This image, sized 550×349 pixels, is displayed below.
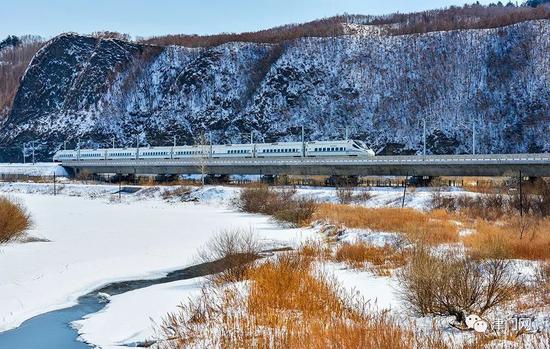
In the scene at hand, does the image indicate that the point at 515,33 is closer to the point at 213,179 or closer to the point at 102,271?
the point at 213,179

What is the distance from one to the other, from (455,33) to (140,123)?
72088 millimetres

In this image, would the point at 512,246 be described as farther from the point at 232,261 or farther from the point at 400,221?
the point at 400,221

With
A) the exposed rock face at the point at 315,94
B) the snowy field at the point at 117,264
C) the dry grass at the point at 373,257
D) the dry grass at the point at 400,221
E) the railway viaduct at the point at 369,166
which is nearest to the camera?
the snowy field at the point at 117,264

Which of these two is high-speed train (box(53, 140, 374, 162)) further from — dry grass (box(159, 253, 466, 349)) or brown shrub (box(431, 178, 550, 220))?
dry grass (box(159, 253, 466, 349))

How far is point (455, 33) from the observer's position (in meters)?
118

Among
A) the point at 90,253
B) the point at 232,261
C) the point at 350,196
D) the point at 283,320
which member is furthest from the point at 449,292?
the point at 350,196

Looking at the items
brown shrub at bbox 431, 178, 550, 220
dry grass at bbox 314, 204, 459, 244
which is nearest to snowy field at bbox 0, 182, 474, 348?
dry grass at bbox 314, 204, 459, 244

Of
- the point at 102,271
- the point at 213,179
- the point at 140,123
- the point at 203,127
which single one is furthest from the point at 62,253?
the point at 140,123

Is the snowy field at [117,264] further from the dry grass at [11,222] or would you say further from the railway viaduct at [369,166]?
the railway viaduct at [369,166]

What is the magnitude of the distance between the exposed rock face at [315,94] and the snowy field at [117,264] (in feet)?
230

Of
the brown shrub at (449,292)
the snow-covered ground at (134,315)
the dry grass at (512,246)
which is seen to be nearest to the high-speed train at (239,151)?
the dry grass at (512,246)

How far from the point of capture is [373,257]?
1617 centimetres

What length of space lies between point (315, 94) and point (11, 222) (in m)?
95.9

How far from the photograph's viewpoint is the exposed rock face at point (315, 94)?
104000 mm
